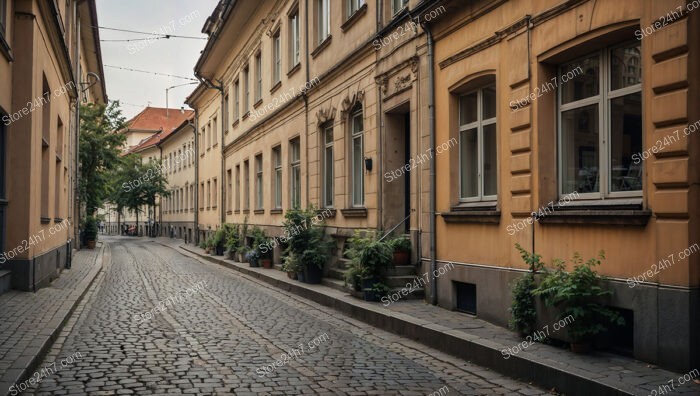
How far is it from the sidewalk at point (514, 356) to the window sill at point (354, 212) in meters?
2.74

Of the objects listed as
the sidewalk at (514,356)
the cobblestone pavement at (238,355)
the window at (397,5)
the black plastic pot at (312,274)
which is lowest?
the cobblestone pavement at (238,355)

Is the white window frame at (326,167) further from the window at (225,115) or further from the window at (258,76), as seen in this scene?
the window at (225,115)

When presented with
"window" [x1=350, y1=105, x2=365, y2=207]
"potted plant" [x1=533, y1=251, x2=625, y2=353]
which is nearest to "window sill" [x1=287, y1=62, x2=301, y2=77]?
"window" [x1=350, y1=105, x2=365, y2=207]

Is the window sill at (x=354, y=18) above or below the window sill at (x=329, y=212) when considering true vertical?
above

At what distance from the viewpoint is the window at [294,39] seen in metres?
19.9

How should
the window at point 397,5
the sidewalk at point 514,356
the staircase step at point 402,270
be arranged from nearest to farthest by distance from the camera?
1. the sidewalk at point 514,356
2. the staircase step at point 402,270
3. the window at point 397,5

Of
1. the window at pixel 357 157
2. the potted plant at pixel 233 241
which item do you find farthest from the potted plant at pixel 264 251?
the window at pixel 357 157

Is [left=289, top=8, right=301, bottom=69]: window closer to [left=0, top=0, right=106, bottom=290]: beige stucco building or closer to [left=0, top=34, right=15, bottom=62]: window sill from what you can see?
[left=0, top=0, right=106, bottom=290]: beige stucco building

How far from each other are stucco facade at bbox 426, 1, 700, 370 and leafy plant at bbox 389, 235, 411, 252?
4.23 feet

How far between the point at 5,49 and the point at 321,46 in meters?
7.99

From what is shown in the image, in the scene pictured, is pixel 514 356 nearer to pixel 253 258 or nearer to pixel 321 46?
pixel 321 46

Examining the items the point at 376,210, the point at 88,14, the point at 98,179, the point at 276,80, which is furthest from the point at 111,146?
the point at 376,210

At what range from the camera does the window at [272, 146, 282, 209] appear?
22.1 metres

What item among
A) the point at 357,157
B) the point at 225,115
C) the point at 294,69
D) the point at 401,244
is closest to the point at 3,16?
the point at 357,157
